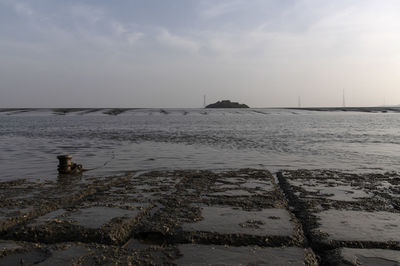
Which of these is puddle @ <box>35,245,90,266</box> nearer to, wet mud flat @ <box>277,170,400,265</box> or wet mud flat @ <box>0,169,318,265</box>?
wet mud flat @ <box>0,169,318,265</box>

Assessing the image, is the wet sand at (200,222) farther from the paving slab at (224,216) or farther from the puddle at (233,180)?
the puddle at (233,180)

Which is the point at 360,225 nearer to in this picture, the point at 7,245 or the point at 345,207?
the point at 345,207

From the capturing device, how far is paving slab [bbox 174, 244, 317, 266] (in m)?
4.07

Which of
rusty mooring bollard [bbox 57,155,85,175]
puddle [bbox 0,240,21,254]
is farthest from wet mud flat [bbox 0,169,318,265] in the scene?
rusty mooring bollard [bbox 57,155,85,175]

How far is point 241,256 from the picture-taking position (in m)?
4.24

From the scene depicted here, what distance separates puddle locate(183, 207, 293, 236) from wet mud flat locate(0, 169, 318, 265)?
15 mm

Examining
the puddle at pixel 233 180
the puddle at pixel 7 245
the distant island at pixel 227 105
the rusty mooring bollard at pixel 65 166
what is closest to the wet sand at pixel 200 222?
the puddle at pixel 7 245

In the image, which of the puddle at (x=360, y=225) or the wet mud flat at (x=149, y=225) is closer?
the wet mud flat at (x=149, y=225)

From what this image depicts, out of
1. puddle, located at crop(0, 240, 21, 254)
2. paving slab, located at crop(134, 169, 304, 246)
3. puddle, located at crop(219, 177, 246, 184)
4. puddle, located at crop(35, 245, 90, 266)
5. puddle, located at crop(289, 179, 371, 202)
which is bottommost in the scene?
puddle, located at crop(289, 179, 371, 202)

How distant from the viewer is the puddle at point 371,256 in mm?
4082

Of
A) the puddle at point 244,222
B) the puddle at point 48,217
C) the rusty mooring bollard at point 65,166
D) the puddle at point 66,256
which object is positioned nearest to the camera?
the puddle at point 66,256

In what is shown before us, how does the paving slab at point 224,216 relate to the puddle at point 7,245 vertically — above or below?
below

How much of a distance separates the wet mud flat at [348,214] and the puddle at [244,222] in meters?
0.34

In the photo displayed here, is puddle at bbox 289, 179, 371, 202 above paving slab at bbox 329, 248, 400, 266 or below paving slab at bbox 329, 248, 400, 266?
below
